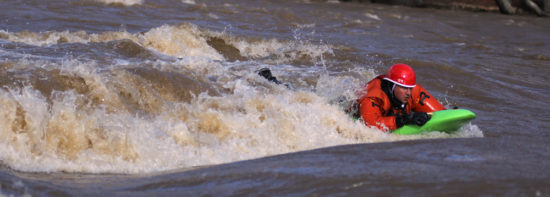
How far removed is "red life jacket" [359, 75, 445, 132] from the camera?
22.2 feet

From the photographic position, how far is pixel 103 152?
573 cm

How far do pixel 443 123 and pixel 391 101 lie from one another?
61 cm

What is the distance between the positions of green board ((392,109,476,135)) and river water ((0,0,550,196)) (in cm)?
12

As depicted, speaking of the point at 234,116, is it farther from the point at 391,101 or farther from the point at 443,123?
the point at 443,123

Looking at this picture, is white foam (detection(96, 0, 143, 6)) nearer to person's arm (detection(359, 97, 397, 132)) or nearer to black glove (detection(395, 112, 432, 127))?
person's arm (detection(359, 97, 397, 132))

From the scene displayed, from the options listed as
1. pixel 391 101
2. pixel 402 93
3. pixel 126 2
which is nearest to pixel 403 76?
pixel 402 93

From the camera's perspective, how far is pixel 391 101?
710 cm

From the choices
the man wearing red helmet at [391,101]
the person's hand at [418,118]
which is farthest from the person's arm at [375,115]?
the person's hand at [418,118]

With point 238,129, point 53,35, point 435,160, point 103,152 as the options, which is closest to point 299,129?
point 238,129

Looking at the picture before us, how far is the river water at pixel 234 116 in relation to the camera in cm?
412

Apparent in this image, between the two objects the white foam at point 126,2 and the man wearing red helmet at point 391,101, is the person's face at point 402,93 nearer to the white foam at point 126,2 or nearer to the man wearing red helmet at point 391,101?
the man wearing red helmet at point 391,101

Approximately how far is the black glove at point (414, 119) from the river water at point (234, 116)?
160mm

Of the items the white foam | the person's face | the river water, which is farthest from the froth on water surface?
the white foam

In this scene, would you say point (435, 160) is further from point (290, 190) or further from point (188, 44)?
point (188, 44)
